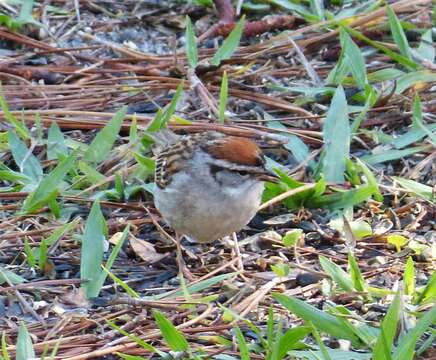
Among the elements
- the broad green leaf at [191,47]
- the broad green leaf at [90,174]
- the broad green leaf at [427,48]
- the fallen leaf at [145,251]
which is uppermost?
the broad green leaf at [191,47]

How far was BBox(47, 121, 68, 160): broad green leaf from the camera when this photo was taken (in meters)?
5.85

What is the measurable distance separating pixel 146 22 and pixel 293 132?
5.51ft

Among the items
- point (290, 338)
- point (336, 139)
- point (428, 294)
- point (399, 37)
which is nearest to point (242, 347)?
point (290, 338)

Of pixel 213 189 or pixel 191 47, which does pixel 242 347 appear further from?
pixel 191 47

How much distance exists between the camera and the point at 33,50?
22.6 ft

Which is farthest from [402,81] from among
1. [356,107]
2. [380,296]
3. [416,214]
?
[380,296]

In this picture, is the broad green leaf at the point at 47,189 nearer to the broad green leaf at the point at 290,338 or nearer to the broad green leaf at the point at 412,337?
the broad green leaf at the point at 290,338

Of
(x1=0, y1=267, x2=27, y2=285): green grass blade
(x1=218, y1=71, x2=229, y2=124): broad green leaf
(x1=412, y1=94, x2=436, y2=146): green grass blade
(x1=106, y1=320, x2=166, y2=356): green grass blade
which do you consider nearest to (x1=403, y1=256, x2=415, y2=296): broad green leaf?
(x1=106, y1=320, x2=166, y2=356): green grass blade

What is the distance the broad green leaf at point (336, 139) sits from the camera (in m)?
5.64

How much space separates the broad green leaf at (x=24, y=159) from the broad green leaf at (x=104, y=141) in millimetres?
248

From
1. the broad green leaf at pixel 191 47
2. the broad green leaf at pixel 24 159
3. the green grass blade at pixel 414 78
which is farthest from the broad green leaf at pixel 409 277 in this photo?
the broad green leaf at pixel 191 47

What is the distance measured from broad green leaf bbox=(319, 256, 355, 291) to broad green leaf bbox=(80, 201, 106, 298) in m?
0.93

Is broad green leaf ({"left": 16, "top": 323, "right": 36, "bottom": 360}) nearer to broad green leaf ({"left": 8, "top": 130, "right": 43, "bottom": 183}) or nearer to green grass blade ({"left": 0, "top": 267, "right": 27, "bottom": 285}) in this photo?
green grass blade ({"left": 0, "top": 267, "right": 27, "bottom": 285})

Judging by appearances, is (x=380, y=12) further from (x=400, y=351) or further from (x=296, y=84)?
(x=400, y=351)
